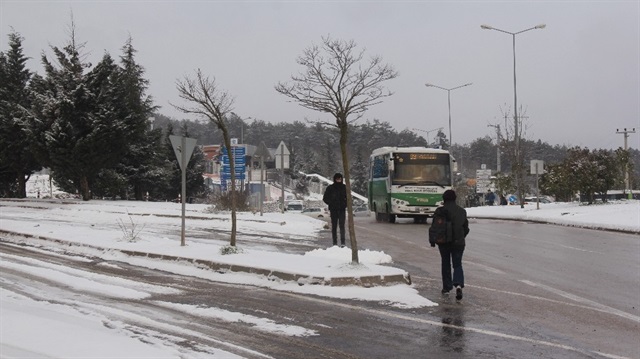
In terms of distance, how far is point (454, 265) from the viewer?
942 cm

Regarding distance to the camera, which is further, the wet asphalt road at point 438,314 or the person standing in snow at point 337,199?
the person standing in snow at point 337,199

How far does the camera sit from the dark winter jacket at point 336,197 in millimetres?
15492

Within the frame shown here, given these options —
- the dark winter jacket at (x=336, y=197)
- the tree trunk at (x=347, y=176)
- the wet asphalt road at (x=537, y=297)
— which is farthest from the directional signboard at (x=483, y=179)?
the tree trunk at (x=347, y=176)

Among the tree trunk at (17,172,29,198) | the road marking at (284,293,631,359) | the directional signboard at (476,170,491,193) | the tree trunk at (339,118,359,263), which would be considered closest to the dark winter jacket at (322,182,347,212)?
the tree trunk at (339,118,359,263)

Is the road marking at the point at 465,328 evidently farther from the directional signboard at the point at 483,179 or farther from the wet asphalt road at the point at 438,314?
the directional signboard at the point at 483,179

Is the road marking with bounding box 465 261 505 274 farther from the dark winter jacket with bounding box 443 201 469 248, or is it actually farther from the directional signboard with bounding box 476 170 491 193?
the directional signboard with bounding box 476 170 491 193

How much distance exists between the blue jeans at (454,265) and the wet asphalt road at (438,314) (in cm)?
31

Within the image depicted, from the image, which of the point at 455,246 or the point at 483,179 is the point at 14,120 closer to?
the point at 455,246

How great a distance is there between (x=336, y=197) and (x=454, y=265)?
6350 mm

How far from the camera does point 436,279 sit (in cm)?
1135

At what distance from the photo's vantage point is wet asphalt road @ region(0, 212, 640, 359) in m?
6.48

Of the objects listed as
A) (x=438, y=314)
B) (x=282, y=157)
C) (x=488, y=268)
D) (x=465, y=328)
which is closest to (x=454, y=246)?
(x=438, y=314)

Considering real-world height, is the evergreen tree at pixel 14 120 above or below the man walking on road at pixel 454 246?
above

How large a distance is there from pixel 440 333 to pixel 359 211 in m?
51.2
